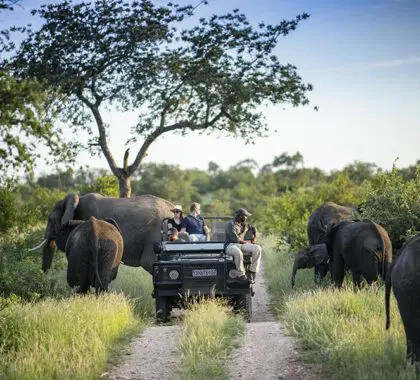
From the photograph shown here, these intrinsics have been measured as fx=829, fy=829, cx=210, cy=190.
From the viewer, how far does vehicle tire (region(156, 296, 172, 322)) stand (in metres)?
14.0

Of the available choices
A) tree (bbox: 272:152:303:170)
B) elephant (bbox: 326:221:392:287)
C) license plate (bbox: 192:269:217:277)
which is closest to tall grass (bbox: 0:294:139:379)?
license plate (bbox: 192:269:217:277)

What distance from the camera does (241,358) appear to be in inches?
395

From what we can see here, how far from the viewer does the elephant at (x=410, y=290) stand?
8352 mm

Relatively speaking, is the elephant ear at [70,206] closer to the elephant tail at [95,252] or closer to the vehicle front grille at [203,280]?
the elephant tail at [95,252]

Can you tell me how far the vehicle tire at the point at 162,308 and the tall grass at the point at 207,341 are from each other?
129 centimetres

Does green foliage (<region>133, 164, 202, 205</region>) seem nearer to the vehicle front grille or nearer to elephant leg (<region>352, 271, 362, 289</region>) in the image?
elephant leg (<region>352, 271, 362, 289</region>)

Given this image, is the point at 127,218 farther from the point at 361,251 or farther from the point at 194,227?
the point at 361,251

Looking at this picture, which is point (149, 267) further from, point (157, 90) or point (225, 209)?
point (225, 209)

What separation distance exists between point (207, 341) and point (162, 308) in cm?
364

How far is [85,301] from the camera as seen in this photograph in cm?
1280

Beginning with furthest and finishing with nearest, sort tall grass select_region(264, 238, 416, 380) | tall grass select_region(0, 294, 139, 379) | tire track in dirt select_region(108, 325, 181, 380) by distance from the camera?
tire track in dirt select_region(108, 325, 181, 380)
tall grass select_region(0, 294, 139, 379)
tall grass select_region(264, 238, 416, 380)

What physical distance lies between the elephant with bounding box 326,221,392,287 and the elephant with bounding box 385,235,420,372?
6095 millimetres

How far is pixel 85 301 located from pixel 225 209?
153ft

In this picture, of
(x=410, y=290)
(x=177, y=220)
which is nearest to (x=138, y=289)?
(x=177, y=220)
